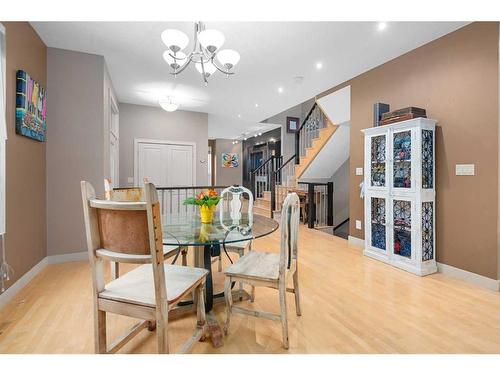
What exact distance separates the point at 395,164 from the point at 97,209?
3.18 meters

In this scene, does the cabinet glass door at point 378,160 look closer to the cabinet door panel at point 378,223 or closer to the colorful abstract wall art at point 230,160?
the cabinet door panel at point 378,223

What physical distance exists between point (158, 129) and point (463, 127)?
17.3 feet

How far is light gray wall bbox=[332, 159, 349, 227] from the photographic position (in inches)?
258

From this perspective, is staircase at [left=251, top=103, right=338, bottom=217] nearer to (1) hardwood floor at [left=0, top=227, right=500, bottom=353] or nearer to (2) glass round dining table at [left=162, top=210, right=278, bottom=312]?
(1) hardwood floor at [left=0, top=227, right=500, bottom=353]

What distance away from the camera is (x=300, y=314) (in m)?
2.04

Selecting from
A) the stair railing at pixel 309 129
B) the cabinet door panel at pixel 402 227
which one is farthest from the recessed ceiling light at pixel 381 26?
the stair railing at pixel 309 129

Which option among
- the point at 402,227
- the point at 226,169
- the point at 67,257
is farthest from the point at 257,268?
the point at 226,169

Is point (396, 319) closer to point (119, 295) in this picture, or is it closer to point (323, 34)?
point (119, 295)

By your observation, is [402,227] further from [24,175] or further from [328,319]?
[24,175]

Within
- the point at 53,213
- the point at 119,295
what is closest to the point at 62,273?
the point at 53,213

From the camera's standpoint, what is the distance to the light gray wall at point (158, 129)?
5590 millimetres

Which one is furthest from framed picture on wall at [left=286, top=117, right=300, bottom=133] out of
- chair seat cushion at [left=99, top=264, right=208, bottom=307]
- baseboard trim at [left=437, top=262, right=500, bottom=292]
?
chair seat cushion at [left=99, top=264, right=208, bottom=307]

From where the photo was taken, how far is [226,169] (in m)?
10.9
